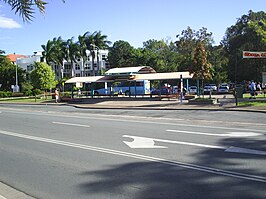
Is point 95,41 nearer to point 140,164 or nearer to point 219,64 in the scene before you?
point 219,64

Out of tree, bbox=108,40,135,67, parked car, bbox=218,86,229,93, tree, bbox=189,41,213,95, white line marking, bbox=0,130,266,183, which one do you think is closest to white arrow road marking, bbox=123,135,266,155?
white line marking, bbox=0,130,266,183

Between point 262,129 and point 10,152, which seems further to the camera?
point 262,129

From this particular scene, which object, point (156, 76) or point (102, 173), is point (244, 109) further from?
point (156, 76)

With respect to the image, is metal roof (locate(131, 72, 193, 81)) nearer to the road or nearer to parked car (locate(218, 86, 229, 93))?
parked car (locate(218, 86, 229, 93))

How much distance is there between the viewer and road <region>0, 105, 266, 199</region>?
6000mm

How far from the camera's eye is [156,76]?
122 ft

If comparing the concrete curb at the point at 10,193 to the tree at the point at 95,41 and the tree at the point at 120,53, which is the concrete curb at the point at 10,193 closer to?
the tree at the point at 95,41

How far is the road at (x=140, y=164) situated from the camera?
6000 millimetres

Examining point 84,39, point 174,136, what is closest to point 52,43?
point 84,39

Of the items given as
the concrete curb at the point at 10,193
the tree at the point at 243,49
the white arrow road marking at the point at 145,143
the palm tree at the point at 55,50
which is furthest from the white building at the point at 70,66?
the concrete curb at the point at 10,193

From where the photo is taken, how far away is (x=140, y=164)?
7.84 metres

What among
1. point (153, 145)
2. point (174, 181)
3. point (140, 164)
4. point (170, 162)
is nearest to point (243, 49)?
point (153, 145)

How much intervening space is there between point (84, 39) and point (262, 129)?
61783mm

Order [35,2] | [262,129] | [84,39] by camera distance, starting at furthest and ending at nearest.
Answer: [84,39] < [262,129] < [35,2]
